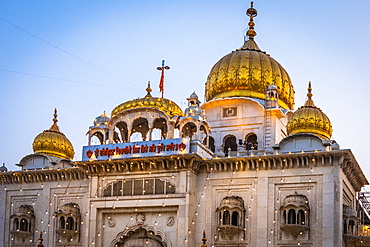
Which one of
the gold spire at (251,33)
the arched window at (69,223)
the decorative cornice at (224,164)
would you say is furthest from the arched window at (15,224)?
the gold spire at (251,33)

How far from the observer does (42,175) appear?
1448 inches

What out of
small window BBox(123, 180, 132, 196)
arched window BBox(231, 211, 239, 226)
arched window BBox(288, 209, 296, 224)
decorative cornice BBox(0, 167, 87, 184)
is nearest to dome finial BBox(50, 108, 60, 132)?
decorative cornice BBox(0, 167, 87, 184)

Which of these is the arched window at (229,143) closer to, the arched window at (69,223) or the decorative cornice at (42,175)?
the decorative cornice at (42,175)

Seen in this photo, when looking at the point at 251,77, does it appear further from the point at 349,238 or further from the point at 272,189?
the point at 349,238

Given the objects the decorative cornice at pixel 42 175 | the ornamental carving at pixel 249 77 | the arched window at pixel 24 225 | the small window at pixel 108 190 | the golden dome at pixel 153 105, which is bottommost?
the arched window at pixel 24 225

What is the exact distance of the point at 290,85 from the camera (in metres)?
39.2

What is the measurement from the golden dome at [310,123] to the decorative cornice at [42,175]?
10.6m

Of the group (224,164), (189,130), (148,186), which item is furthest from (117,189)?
(224,164)

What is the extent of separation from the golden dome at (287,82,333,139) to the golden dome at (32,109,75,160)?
12984 millimetres

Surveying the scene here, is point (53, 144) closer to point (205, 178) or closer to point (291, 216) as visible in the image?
point (205, 178)

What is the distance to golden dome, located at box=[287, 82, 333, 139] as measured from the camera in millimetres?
32844

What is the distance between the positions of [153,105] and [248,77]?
6.00 m

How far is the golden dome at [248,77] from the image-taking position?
1486 inches

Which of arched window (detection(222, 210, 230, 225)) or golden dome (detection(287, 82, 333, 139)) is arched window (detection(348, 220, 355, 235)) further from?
arched window (detection(222, 210, 230, 225))
